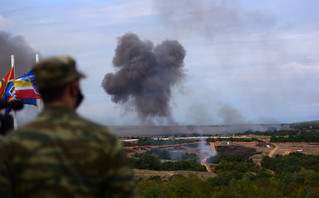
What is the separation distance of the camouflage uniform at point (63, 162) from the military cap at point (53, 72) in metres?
0.23

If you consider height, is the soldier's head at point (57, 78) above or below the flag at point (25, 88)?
below

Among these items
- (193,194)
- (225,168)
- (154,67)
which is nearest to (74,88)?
(193,194)

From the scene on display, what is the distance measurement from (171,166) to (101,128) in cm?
4668

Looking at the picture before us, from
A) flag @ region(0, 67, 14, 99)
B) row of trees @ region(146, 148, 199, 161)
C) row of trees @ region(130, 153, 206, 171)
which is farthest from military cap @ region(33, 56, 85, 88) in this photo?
row of trees @ region(146, 148, 199, 161)

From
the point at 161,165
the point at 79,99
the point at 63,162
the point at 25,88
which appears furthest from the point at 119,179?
the point at 161,165

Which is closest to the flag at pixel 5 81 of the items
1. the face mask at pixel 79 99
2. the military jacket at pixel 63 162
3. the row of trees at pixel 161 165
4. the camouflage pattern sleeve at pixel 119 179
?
the face mask at pixel 79 99

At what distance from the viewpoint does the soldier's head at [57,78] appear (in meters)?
2.33

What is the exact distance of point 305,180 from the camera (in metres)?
30.8

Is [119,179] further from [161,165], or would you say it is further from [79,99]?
[161,165]

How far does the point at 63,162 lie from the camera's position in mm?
2137

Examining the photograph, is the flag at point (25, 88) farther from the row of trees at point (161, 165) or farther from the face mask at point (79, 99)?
the row of trees at point (161, 165)

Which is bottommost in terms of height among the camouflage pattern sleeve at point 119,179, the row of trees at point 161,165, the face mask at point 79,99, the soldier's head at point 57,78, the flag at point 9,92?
the row of trees at point 161,165

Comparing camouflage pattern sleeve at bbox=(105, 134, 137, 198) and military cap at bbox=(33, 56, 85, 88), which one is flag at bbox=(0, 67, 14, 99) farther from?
camouflage pattern sleeve at bbox=(105, 134, 137, 198)

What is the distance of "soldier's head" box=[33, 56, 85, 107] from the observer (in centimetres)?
233
